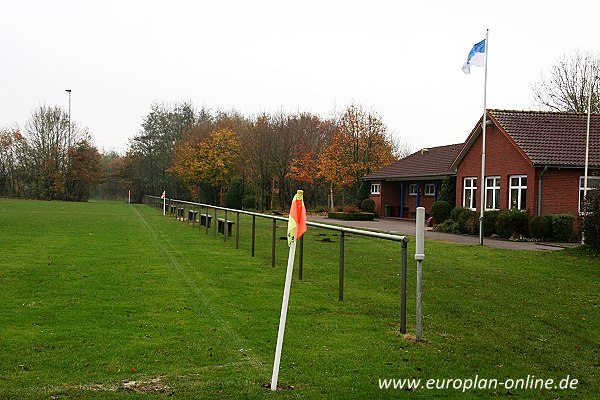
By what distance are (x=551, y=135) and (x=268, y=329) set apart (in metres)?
23.4

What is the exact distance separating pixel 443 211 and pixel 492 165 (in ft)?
14.9

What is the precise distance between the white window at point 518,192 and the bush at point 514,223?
1.23m

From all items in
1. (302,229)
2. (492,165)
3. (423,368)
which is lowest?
(423,368)

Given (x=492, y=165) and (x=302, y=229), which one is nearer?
(x=302, y=229)

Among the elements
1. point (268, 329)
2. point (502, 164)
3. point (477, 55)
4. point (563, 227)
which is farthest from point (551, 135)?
point (268, 329)

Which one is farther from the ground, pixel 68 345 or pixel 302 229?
pixel 302 229

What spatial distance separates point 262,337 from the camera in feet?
22.5

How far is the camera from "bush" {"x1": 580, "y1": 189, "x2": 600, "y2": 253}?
56.6ft

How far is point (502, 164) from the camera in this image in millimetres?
28172

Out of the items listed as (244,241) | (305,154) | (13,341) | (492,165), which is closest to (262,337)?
(13,341)

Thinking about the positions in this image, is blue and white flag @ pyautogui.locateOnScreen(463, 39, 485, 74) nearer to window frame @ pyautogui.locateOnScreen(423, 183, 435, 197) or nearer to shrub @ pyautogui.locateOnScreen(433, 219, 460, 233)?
shrub @ pyautogui.locateOnScreen(433, 219, 460, 233)

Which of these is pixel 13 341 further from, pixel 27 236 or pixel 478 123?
pixel 478 123

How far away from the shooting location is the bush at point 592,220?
1724 cm

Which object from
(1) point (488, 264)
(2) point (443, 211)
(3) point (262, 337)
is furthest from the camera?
(2) point (443, 211)
